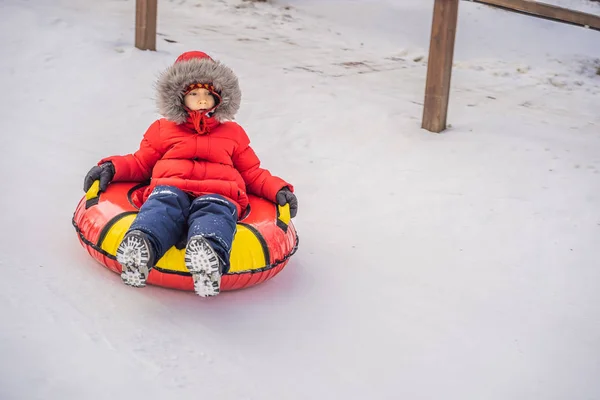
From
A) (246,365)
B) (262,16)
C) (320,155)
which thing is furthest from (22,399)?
(262,16)

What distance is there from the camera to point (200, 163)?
3.14 meters

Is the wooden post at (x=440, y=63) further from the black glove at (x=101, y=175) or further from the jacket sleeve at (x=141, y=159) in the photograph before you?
the black glove at (x=101, y=175)

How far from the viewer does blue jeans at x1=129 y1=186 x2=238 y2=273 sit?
2678mm

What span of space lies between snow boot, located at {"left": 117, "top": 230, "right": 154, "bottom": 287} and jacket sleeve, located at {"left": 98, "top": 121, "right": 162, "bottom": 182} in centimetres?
68

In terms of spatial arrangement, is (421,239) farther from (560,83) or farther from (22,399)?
(560,83)

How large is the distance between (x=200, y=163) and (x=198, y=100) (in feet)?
0.85

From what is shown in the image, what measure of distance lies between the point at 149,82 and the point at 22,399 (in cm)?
348

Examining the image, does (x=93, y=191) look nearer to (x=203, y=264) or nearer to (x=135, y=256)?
(x=135, y=256)

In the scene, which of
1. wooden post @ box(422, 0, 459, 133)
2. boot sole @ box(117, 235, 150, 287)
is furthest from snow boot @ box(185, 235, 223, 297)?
wooden post @ box(422, 0, 459, 133)

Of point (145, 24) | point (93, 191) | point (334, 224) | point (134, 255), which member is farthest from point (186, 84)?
point (145, 24)

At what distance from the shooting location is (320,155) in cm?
477

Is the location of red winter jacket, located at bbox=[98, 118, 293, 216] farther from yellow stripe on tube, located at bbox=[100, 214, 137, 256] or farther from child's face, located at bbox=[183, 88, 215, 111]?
yellow stripe on tube, located at bbox=[100, 214, 137, 256]

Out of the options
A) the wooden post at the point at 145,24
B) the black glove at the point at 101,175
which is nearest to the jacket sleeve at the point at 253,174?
the black glove at the point at 101,175

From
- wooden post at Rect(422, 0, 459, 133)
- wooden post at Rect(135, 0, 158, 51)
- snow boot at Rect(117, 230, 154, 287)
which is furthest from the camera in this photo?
wooden post at Rect(135, 0, 158, 51)
